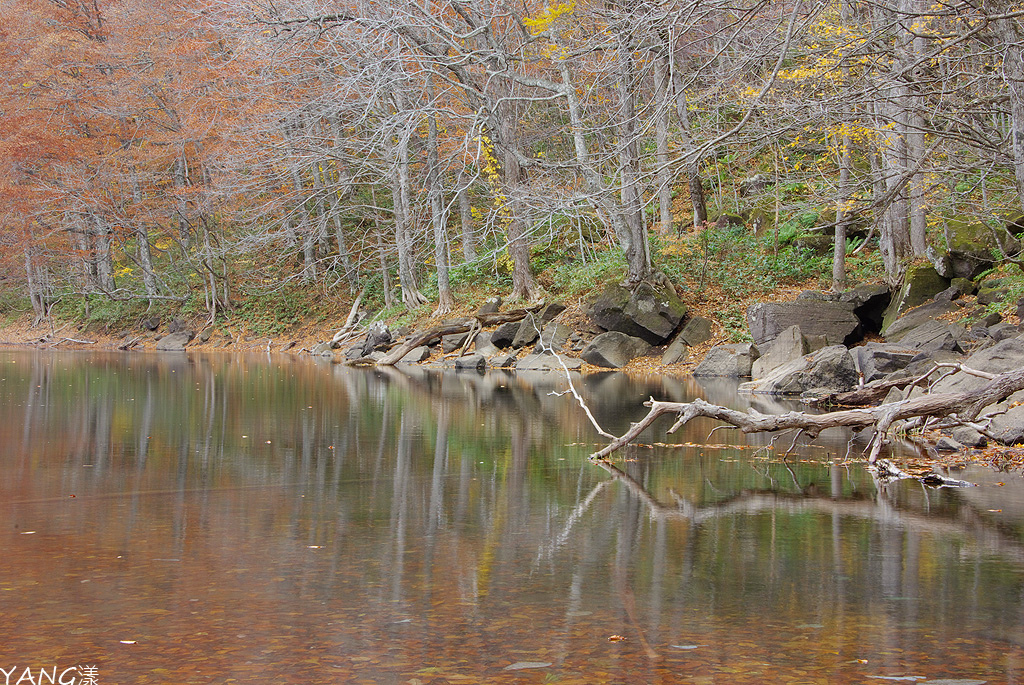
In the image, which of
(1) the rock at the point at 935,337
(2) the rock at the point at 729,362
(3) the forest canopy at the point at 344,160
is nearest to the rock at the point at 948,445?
(1) the rock at the point at 935,337

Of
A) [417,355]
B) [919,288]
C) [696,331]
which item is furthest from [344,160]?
[919,288]

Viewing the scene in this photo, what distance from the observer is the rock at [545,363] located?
72.3ft

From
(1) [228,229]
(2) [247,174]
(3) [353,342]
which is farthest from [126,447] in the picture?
(1) [228,229]

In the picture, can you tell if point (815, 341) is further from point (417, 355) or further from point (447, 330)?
point (417, 355)

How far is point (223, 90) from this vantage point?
31938mm

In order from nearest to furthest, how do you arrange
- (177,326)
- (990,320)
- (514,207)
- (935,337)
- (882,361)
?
(882,361) → (935,337) → (990,320) → (514,207) → (177,326)

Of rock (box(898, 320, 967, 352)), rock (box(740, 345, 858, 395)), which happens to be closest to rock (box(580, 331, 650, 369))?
rock (box(740, 345, 858, 395))

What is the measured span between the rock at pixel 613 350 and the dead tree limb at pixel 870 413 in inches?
487

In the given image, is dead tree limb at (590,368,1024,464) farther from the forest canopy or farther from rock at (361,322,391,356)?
rock at (361,322,391,356)

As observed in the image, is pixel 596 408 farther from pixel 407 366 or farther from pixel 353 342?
pixel 353 342

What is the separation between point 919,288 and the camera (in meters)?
18.8

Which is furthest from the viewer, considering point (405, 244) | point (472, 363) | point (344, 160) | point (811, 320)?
point (344, 160)

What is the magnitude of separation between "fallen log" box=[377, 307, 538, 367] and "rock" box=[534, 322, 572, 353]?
1.39m

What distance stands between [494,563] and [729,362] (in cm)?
1473
